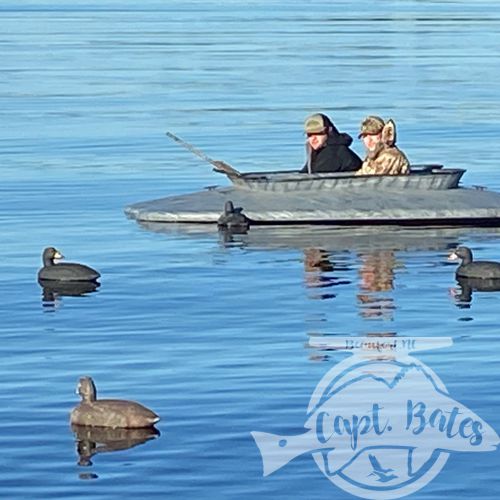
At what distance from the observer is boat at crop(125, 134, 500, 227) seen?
27391mm

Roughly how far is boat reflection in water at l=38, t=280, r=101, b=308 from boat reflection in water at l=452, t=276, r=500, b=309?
393 cm

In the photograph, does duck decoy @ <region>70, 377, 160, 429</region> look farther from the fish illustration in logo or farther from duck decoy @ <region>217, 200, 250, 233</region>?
duck decoy @ <region>217, 200, 250, 233</region>

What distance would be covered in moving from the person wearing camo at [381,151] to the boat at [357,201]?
0.50 ft

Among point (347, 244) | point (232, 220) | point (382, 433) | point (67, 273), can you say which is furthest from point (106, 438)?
point (232, 220)

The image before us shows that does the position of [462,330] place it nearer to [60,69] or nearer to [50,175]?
[50,175]

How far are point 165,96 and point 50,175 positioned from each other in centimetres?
1981

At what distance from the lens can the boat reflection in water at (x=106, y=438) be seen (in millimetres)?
15742

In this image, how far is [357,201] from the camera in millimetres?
27469

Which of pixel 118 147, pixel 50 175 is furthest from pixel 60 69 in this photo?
pixel 50 175

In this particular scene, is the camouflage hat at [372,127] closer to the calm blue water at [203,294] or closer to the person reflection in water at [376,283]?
the calm blue water at [203,294]

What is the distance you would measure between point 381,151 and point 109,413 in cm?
1213

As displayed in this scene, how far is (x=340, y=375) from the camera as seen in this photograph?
61.3 feet

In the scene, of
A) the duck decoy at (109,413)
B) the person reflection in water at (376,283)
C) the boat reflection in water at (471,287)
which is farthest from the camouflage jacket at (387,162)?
the duck decoy at (109,413)

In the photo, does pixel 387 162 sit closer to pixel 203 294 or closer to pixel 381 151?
pixel 381 151
